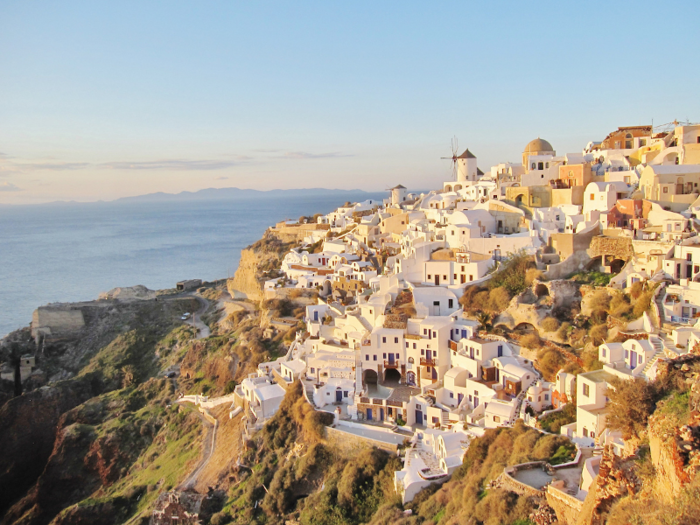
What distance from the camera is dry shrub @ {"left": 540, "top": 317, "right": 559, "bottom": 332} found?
18.0m

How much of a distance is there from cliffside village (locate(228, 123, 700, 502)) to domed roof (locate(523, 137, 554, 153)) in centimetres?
259

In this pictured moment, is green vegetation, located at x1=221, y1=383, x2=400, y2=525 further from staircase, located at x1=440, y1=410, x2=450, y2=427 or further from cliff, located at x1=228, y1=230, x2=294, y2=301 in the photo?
cliff, located at x1=228, y1=230, x2=294, y2=301

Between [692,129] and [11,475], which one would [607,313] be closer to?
[692,129]

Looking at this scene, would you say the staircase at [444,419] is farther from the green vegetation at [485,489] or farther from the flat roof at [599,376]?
the flat roof at [599,376]

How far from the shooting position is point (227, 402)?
2352 centimetres

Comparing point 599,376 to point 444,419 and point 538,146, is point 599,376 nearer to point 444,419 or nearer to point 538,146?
point 444,419

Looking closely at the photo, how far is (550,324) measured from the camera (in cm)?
1811

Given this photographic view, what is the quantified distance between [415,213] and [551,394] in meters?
17.3

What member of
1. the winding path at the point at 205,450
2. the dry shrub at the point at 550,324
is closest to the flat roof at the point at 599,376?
the dry shrub at the point at 550,324

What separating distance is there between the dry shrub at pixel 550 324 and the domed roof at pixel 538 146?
16397 millimetres

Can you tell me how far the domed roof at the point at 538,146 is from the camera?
104 feet

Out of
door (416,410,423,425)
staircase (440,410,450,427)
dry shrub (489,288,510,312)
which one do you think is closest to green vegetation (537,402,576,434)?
staircase (440,410,450,427)

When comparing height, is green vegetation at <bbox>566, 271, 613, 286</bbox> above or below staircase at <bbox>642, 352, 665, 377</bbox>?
above

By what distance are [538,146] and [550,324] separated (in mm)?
16875
